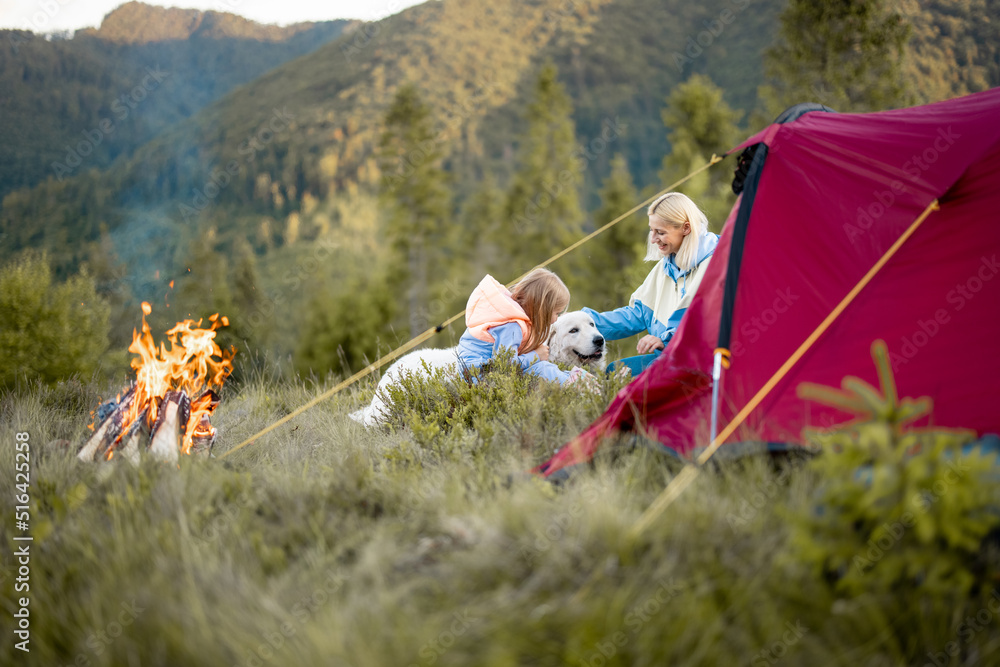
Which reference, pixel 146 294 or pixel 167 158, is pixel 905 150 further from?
pixel 167 158

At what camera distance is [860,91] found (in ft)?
68.7

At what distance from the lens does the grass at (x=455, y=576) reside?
6.05ft

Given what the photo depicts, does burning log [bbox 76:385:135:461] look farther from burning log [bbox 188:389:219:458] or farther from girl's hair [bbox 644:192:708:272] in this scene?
girl's hair [bbox 644:192:708:272]

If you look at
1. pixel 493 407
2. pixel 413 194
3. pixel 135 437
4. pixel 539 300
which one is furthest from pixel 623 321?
pixel 413 194

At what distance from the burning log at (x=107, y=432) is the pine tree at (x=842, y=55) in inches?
900

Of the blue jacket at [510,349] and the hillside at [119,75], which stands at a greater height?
the hillside at [119,75]

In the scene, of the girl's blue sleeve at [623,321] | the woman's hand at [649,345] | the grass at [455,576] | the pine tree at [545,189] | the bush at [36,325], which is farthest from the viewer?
the pine tree at [545,189]

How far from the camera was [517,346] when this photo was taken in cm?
467

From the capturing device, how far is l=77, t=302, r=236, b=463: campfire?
3668 mm

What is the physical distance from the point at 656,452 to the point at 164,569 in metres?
2.35

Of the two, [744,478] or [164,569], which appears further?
[744,478]

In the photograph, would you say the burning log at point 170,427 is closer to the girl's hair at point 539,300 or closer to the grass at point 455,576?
the grass at point 455,576

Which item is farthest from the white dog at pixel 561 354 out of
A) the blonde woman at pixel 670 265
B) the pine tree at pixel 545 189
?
the pine tree at pixel 545 189

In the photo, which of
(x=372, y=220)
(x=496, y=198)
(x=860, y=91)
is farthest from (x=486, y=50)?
(x=860, y=91)
